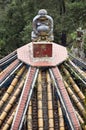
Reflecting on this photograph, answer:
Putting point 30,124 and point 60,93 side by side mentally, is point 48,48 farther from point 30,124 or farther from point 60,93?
point 30,124

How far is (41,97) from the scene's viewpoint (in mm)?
11320

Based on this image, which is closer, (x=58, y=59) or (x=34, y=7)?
(x=58, y=59)

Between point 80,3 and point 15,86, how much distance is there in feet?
59.5

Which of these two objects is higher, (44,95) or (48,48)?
(48,48)

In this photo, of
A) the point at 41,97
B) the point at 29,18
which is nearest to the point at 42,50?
the point at 41,97

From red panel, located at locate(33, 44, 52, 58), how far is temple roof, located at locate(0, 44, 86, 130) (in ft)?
1.82

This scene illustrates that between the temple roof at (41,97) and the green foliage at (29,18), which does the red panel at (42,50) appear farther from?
the green foliage at (29,18)

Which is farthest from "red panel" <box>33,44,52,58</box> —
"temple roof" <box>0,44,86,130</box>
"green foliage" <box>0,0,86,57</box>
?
"green foliage" <box>0,0,86,57</box>

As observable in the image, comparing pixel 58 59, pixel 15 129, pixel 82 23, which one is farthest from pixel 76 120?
pixel 82 23

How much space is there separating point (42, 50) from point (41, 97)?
1882 mm

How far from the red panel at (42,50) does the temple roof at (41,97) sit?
56cm

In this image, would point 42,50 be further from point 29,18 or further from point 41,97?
point 29,18

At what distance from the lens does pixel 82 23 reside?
95.1 ft

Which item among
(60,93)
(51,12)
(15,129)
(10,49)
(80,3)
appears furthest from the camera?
(10,49)
